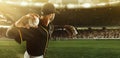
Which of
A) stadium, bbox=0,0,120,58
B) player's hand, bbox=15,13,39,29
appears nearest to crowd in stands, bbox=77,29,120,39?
stadium, bbox=0,0,120,58

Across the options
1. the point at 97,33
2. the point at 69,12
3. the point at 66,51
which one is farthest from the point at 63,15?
the point at 66,51

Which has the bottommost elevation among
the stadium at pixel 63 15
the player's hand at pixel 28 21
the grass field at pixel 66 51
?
the grass field at pixel 66 51

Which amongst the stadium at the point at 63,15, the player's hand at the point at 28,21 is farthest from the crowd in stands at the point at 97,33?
the player's hand at the point at 28,21

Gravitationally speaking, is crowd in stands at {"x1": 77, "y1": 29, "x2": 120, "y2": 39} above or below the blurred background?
below

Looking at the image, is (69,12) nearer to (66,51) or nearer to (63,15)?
(63,15)

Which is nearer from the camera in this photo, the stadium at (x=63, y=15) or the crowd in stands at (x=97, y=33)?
the stadium at (x=63, y=15)

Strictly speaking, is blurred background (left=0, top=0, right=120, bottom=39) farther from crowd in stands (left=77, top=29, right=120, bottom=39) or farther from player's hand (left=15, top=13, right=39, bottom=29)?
player's hand (left=15, top=13, right=39, bottom=29)

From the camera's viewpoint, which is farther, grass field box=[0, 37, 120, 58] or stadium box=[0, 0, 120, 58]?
grass field box=[0, 37, 120, 58]

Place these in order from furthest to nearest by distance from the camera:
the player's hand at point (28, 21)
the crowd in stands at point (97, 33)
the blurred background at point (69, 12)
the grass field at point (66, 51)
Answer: the crowd in stands at point (97, 33) → the grass field at point (66, 51) → the blurred background at point (69, 12) → the player's hand at point (28, 21)

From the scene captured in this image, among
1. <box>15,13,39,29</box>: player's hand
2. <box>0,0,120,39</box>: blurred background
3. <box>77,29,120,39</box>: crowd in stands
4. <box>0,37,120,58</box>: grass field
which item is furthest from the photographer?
<box>77,29,120,39</box>: crowd in stands

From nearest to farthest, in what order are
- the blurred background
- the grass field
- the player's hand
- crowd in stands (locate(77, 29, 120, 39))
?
the player's hand < the blurred background < the grass field < crowd in stands (locate(77, 29, 120, 39))

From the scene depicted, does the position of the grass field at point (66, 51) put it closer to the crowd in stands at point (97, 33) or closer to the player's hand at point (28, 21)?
the crowd in stands at point (97, 33)

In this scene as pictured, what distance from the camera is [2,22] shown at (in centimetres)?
387

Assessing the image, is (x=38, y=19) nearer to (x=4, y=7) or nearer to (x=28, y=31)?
(x=28, y=31)
